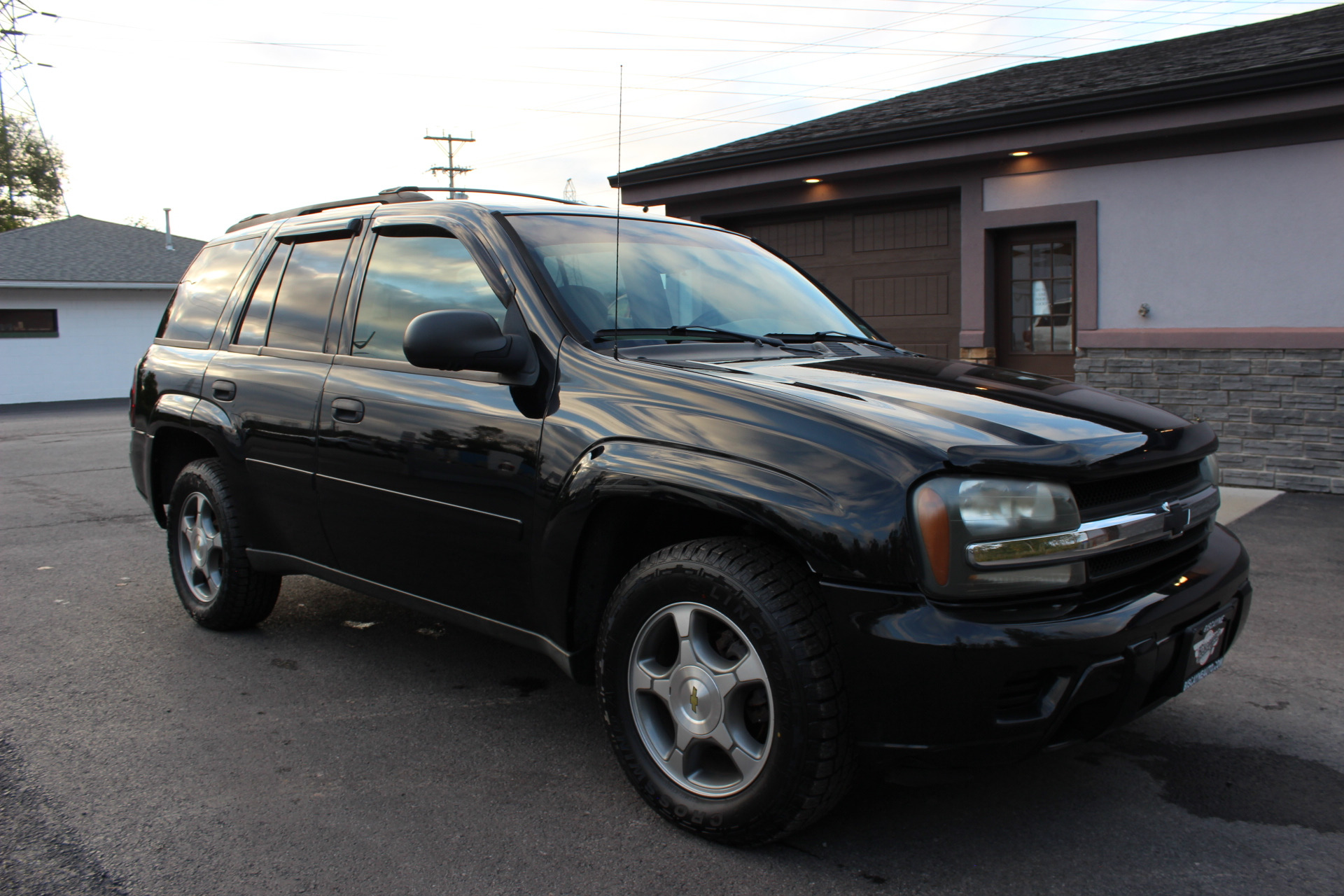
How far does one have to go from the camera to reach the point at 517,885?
2.51 meters

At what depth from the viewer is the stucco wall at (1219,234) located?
26.4ft

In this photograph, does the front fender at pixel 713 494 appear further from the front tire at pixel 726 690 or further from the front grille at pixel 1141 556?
the front grille at pixel 1141 556

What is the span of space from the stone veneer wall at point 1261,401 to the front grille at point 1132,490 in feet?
18.8

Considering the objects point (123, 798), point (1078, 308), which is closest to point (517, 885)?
point (123, 798)

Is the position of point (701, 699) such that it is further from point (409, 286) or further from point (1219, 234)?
point (1219, 234)

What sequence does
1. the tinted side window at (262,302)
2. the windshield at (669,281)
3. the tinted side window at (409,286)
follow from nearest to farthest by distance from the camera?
1. the windshield at (669,281)
2. the tinted side window at (409,286)
3. the tinted side window at (262,302)

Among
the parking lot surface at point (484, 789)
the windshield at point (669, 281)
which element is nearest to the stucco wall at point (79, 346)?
the parking lot surface at point (484, 789)

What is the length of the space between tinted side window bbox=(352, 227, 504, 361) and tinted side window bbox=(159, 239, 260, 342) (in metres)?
1.15

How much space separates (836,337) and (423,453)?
1.58 m

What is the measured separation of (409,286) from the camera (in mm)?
3682

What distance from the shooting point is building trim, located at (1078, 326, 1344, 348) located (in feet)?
26.4

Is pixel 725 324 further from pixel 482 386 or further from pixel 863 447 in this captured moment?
pixel 863 447

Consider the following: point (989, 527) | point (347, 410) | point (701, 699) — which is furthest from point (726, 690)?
point (347, 410)

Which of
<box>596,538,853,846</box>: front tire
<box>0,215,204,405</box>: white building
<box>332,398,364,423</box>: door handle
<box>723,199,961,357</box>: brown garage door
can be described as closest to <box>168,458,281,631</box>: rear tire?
<box>332,398,364,423</box>: door handle
